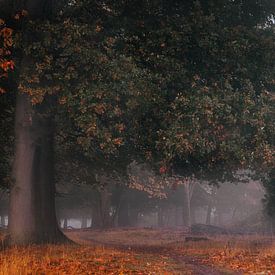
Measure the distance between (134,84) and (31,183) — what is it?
6.41m

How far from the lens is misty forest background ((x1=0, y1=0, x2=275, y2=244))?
15.5 meters

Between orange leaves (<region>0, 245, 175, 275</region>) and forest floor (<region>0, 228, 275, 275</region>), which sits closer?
orange leaves (<region>0, 245, 175, 275</region>)

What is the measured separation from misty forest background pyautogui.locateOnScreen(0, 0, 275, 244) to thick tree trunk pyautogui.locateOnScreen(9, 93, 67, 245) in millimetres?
41

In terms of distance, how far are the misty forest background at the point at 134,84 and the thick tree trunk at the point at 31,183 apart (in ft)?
0.14

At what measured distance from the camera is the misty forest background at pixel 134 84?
15.5 meters

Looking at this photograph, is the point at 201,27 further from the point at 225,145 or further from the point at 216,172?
the point at 216,172

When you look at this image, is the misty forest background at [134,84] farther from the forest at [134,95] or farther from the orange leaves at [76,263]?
the orange leaves at [76,263]

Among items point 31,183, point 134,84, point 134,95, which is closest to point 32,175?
point 31,183

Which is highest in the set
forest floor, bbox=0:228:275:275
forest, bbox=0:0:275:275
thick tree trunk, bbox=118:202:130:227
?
forest, bbox=0:0:275:275

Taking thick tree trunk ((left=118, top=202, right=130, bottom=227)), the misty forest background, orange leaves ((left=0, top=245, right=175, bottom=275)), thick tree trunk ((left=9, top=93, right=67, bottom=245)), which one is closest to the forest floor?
orange leaves ((left=0, top=245, right=175, bottom=275))

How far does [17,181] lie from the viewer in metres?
18.5

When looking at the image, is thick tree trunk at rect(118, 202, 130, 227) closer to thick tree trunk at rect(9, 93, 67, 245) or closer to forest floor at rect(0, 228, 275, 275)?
thick tree trunk at rect(9, 93, 67, 245)

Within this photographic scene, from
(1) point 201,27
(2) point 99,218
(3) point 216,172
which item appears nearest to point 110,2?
(1) point 201,27

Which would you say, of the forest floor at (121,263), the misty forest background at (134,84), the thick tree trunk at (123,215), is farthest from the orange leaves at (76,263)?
the thick tree trunk at (123,215)
